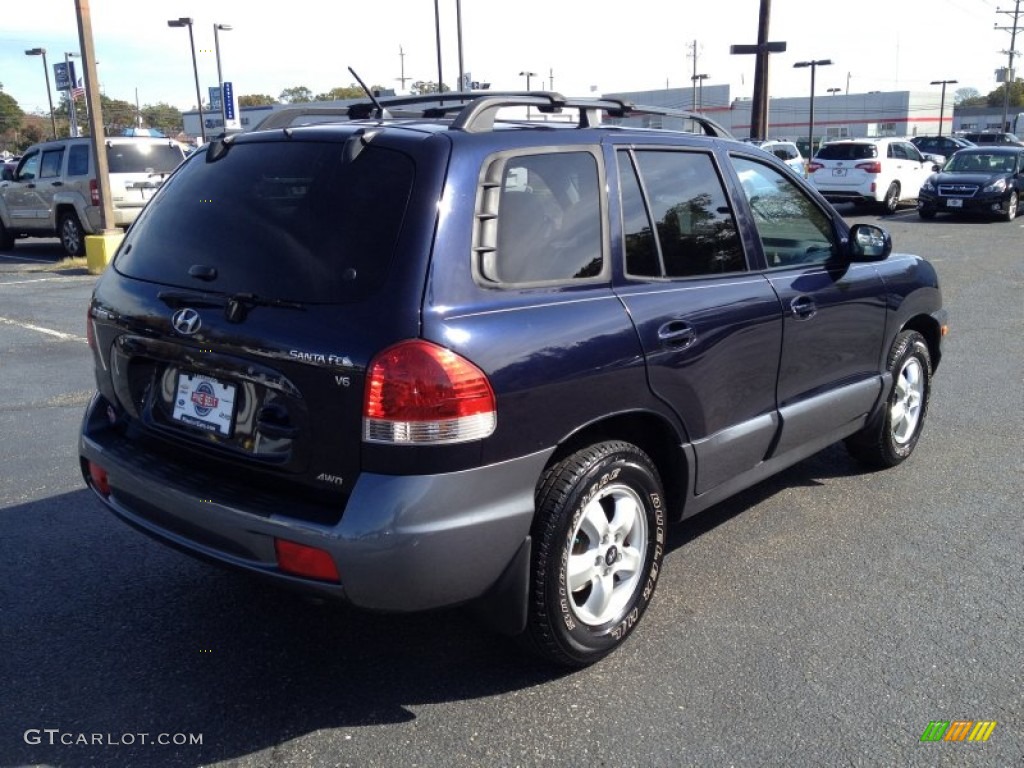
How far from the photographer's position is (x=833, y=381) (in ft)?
14.3

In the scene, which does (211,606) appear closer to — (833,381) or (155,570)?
(155,570)

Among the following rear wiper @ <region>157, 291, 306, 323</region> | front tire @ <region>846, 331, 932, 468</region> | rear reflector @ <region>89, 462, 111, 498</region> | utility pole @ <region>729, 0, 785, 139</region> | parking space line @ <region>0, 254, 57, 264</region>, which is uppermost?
utility pole @ <region>729, 0, 785, 139</region>

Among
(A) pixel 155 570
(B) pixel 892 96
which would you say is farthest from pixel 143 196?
(B) pixel 892 96

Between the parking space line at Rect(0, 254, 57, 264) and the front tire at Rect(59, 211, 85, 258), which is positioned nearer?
the front tire at Rect(59, 211, 85, 258)

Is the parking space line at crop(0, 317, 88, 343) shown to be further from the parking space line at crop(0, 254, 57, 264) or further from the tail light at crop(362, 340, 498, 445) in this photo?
the tail light at crop(362, 340, 498, 445)

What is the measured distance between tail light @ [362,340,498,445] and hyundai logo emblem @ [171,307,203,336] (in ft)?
2.32

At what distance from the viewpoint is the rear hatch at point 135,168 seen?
49.1 ft

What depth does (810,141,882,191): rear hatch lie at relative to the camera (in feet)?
71.3

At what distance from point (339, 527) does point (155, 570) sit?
5.48ft

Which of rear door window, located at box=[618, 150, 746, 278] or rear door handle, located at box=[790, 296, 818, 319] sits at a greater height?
rear door window, located at box=[618, 150, 746, 278]

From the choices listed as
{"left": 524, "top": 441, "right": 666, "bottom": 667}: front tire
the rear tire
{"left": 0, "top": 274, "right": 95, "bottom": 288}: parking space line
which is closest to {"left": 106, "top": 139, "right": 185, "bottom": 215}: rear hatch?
{"left": 0, "top": 274, "right": 95, "bottom": 288}: parking space line

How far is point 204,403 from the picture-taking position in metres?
3.01

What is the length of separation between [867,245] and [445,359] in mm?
2648

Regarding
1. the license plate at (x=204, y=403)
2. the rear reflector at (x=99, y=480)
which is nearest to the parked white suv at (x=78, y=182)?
the rear reflector at (x=99, y=480)
